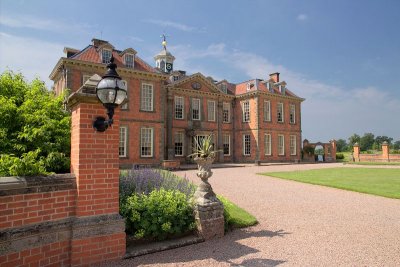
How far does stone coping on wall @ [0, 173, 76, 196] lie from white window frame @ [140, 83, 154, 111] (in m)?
19.2

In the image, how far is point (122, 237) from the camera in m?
4.42

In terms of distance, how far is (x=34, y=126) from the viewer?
582 centimetres

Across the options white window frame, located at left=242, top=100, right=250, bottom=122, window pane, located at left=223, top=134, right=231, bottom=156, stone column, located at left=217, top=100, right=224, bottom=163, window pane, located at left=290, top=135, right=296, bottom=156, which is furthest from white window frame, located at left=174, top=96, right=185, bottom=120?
Result: window pane, located at left=290, top=135, right=296, bottom=156

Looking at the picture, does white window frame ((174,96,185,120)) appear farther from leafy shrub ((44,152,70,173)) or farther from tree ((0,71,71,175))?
leafy shrub ((44,152,70,173))

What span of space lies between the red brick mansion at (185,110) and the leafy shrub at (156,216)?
16.8 meters

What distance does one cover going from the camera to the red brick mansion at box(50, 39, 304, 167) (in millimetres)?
21828

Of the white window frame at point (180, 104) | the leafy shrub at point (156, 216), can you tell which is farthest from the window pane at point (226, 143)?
the leafy shrub at point (156, 216)

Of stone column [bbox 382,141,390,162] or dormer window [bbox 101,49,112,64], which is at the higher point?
dormer window [bbox 101,49,112,64]

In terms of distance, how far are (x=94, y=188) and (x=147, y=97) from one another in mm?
19569

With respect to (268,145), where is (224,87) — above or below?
above

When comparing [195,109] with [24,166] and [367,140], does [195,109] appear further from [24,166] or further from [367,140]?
[367,140]

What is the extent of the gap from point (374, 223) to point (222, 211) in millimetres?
3921

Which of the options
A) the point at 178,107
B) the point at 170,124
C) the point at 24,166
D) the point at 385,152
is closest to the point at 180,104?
the point at 178,107

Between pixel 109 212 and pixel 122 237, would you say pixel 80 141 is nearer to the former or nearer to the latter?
pixel 109 212
